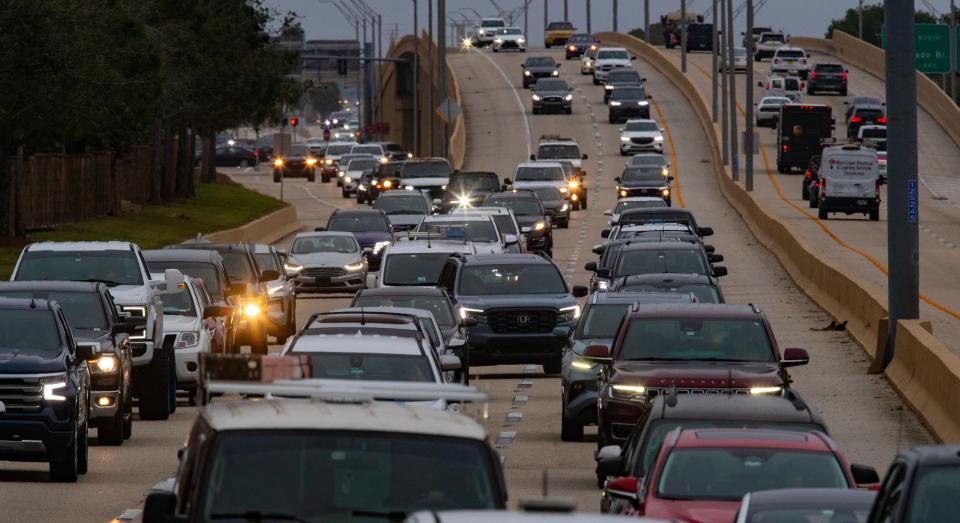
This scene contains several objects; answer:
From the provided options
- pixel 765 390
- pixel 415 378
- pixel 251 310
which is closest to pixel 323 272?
pixel 251 310

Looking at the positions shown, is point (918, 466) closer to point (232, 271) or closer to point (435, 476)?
point (435, 476)

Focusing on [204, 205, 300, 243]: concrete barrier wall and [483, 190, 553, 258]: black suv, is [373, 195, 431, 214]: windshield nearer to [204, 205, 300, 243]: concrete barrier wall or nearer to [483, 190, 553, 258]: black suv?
[483, 190, 553, 258]: black suv

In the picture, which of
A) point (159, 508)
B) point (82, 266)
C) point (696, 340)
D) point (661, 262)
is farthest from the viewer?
point (661, 262)

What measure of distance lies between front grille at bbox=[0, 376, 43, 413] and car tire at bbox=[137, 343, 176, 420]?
523 centimetres

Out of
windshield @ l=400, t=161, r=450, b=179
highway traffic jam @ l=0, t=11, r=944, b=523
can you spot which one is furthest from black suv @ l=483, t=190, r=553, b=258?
windshield @ l=400, t=161, r=450, b=179

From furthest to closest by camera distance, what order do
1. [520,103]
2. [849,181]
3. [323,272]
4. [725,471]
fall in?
1. [520,103]
2. [849,181]
3. [323,272]
4. [725,471]

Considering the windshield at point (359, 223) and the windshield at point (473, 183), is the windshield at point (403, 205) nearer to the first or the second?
the windshield at point (359, 223)

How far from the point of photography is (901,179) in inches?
1106

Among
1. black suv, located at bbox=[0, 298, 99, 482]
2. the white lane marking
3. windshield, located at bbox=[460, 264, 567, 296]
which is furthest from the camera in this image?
the white lane marking

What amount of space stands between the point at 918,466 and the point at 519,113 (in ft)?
326

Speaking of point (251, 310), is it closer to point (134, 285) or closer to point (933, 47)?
point (134, 285)

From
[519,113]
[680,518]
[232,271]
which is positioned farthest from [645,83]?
[680,518]

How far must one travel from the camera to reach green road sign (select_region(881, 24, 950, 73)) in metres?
63.8

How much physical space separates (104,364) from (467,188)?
130 feet
